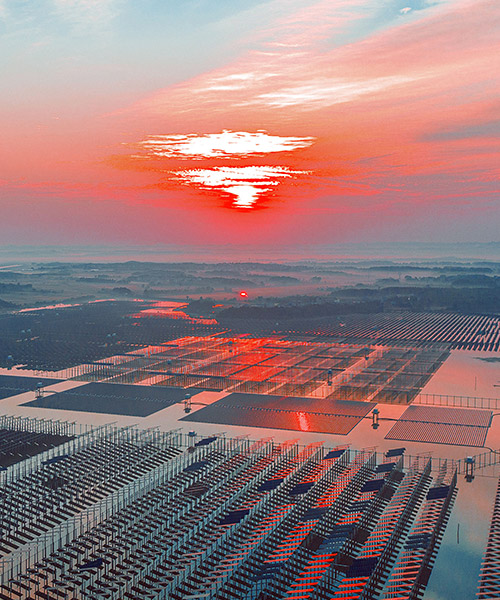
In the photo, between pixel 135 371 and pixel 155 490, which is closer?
pixel 155 490

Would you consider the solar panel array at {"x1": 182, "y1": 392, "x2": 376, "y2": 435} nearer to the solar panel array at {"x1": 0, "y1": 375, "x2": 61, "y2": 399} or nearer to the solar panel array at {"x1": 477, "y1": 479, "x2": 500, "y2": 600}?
the solar panel array at {"x1": 477, "y1": 479, "x2": 500, "y2": 600}

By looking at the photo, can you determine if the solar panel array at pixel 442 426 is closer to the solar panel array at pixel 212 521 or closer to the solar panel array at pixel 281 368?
the solar panel array at pixel 281 368

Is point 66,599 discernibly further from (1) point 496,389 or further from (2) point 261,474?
(1) point 496,389

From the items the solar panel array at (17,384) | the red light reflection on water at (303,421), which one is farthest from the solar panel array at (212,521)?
the solar panel array at (17,384)

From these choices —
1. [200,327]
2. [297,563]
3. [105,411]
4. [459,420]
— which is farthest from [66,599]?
[200,327]

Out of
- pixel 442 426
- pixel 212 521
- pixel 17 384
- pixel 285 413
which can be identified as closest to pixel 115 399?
pixel 17 384

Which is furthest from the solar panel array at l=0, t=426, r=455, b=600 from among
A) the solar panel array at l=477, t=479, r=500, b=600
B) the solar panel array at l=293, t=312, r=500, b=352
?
the solar panel array at l=293, t=312, r=500, b=352
